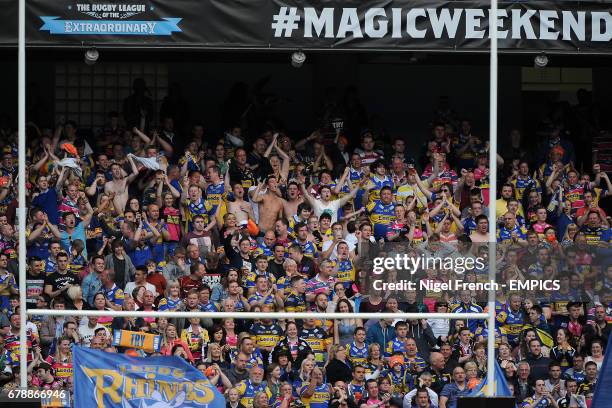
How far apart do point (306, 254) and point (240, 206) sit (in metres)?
1.18

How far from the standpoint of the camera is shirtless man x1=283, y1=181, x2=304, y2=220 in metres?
18.1

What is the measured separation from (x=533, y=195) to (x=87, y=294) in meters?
5.59

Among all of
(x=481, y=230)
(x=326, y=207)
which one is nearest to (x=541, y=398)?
(x=481, y=230)

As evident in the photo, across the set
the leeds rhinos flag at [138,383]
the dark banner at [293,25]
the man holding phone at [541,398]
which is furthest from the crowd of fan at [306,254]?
the leeds rhinos flag at [138,383]

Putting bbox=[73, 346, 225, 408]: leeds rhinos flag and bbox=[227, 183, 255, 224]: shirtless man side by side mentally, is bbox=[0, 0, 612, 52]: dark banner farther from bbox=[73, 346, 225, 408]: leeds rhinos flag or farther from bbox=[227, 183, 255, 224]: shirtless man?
bbox=[73, 346, 225, 408]: leeds rhinos flag

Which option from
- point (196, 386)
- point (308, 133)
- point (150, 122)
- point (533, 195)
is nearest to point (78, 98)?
point (150, 122)

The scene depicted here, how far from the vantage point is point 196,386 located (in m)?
12.2

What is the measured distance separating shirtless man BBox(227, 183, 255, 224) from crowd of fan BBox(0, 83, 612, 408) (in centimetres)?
2

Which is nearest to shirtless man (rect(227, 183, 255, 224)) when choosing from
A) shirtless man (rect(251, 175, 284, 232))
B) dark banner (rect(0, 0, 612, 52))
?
shirtless man (rect(251, 175, 284, 232))

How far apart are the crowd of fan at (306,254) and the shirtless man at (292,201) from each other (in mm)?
23

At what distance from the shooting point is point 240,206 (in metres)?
18.1

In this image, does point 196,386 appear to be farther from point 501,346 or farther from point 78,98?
point 78,98

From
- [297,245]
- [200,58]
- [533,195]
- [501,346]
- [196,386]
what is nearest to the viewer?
[196,386]

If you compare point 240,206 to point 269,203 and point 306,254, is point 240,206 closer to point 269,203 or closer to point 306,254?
point 269,203
